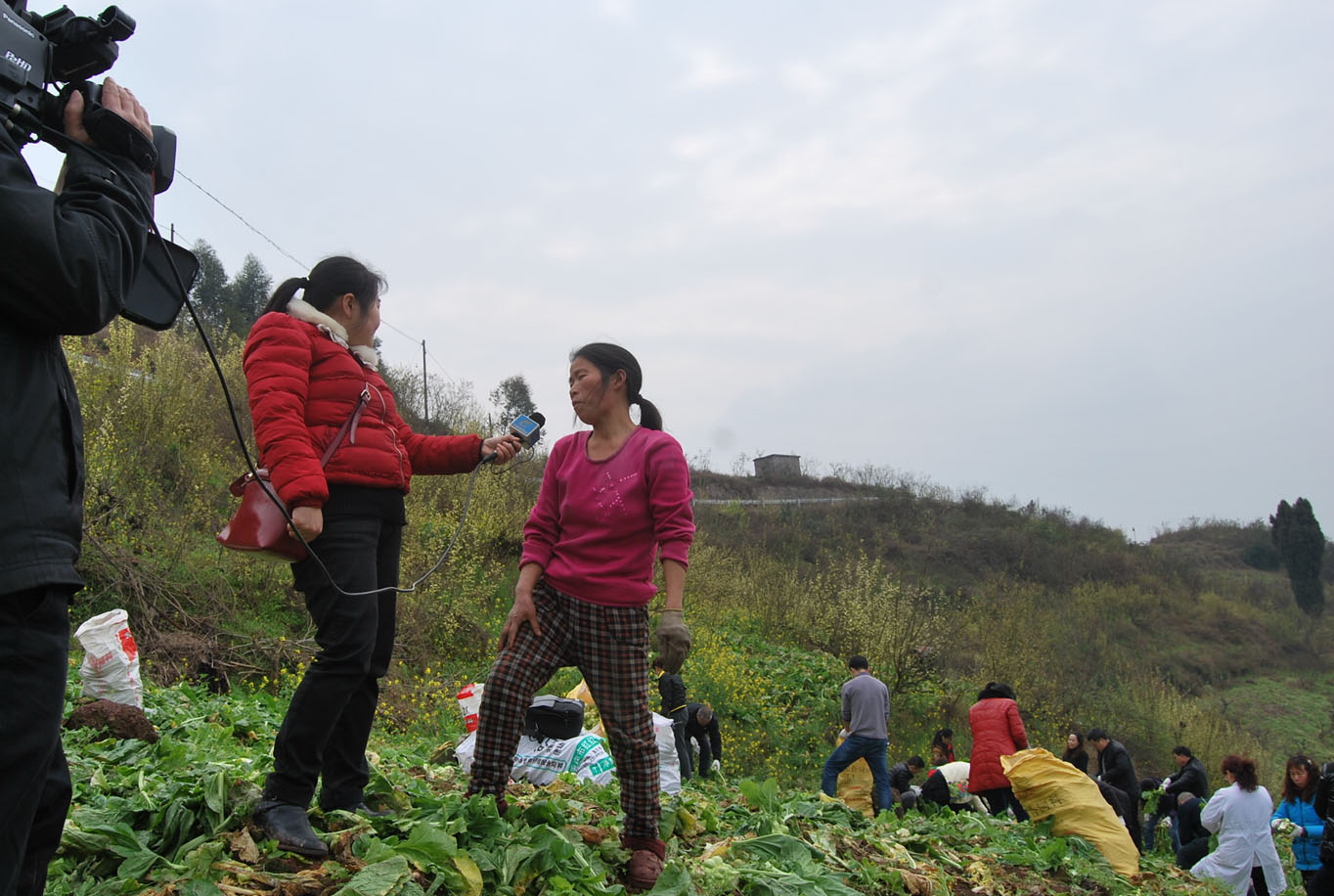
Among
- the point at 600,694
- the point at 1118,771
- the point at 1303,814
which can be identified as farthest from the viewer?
the point at 1118,771

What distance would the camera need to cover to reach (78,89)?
75.6 inches

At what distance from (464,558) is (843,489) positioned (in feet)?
102

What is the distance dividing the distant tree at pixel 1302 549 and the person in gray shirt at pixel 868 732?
40.2 meters

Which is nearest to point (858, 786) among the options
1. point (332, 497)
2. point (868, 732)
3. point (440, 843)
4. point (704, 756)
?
point (868, 732)

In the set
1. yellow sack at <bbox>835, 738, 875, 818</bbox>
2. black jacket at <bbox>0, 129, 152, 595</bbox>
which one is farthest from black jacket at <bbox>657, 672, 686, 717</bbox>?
black jacket at <bbox>0, 129, 152, 595</bbox>

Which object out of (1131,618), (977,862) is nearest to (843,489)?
(1131,618)

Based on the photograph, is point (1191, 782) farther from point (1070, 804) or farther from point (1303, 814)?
point (1070, 804)

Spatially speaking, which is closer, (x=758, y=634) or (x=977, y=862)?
(x=977, y=862)

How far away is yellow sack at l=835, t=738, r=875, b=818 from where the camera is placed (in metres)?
9.91

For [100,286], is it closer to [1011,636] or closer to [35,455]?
[35,455]

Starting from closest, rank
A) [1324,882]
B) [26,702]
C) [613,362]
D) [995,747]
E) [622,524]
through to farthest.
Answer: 1. [26,702]
2. [622,524]
3. [613,362]
4. [1324,882]
5. [995,747]

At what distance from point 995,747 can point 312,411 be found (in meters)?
8.46

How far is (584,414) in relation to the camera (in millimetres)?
3680

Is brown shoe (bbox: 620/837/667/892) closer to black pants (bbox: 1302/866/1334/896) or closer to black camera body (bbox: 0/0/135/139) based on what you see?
black camera body (bbox: 0/0/135/139)
